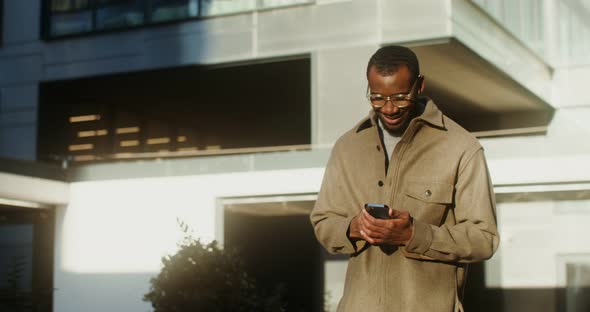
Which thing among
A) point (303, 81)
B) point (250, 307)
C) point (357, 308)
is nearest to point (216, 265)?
point (250, 307)

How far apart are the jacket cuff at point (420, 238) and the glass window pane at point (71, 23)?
1525 cm

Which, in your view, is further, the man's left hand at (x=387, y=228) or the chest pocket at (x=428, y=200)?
the chest pocket at (x=428, y=200)

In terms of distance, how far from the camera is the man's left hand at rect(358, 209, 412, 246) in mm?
2385

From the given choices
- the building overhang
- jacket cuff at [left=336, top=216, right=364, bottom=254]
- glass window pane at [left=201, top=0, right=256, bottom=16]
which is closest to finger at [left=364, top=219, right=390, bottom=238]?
jacket cuff at [left=336, top=216, right=364, bottom=254]

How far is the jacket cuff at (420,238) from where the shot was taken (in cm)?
245

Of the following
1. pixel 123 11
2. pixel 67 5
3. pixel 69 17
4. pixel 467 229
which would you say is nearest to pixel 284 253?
pixel 123 11

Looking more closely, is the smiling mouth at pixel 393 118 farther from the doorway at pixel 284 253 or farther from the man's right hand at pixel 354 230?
the doorway at pixel 284 253

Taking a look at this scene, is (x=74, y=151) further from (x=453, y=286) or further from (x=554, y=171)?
(x=453, y=286)

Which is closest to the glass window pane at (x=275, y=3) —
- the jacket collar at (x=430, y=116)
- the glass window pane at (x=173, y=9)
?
the glass window pane at (x=173, y=9)

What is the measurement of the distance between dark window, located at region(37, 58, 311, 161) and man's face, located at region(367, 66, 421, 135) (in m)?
12.2

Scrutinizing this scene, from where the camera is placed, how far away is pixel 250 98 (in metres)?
19.4

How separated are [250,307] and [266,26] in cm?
565

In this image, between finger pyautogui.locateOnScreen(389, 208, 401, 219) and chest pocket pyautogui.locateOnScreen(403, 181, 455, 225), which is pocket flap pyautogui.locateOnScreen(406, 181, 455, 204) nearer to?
chest pocket pyautogui.locateOnScreen(403, 181, 455, 225)

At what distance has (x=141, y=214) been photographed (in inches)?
547
